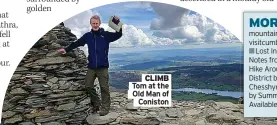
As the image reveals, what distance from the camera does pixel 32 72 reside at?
20.5 feet

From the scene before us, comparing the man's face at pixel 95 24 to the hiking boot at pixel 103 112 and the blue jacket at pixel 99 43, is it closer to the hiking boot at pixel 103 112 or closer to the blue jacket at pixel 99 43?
the blue jacket at pixel 99 43

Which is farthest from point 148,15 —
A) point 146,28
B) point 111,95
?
point 111,95

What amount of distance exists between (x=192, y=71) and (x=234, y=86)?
0.57m

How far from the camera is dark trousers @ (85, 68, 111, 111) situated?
20.4 feet

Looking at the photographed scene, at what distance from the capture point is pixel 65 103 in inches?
247

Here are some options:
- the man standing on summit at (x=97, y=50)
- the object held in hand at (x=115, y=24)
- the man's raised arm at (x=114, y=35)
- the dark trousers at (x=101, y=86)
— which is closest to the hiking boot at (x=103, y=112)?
the dark trousers at (x=101, y=86)

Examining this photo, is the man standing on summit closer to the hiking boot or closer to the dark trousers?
the dark trousers

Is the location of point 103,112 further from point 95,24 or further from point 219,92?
point 219,92

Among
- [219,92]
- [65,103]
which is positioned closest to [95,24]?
[65,103]

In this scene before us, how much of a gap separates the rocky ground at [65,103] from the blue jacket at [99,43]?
0.19 meters

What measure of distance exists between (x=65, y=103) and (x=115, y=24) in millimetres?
1240

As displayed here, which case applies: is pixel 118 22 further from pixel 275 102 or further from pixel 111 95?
pixel 275 102

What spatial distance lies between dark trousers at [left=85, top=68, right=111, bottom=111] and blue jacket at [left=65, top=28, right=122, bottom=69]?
8cm

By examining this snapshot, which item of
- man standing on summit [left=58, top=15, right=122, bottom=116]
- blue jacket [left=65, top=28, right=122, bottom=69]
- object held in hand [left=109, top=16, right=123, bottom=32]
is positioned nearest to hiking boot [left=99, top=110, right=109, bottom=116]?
man standing on summit [left=58, top=15, right=122, bottom=116]
